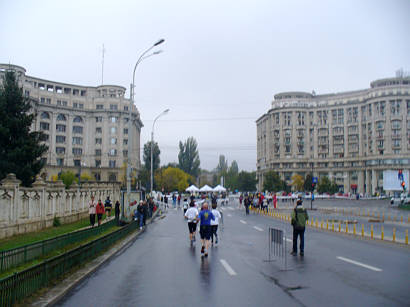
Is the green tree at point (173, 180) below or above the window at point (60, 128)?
below

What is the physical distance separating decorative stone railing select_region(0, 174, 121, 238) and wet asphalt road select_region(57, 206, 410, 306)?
6.33m

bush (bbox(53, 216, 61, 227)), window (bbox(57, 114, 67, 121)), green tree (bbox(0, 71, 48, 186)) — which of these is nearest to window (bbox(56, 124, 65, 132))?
window (bbox(57, 114, 67, 121))

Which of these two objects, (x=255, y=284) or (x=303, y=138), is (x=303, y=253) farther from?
(x=303, y=138)

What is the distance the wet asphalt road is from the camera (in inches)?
328

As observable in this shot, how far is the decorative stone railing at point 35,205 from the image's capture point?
60.5 ft

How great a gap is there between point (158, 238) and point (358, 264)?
11173 mm

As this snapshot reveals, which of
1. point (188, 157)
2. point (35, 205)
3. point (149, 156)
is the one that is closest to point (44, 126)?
point (149, 156)

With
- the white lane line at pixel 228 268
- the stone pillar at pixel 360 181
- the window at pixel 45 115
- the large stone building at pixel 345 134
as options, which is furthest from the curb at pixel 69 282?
→ the stone pillar at pixel 360 181

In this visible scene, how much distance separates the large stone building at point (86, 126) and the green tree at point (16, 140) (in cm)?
5445

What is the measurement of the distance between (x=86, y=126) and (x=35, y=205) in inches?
2831

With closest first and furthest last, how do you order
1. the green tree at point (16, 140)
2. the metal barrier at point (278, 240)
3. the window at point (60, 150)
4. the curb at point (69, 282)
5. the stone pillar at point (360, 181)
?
the curb at point (69, 282) < the metal barrier at point (278, 240) < the green tree at point (16, 140) < the window at point (60, 150) < the stone pillar at point (360, 181)

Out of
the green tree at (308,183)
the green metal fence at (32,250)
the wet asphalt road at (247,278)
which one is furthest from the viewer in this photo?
the green tree at (308,183)

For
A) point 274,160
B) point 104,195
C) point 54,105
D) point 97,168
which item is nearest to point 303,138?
point 274,160

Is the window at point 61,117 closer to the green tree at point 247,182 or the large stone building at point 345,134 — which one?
the green tree at point 247,182
